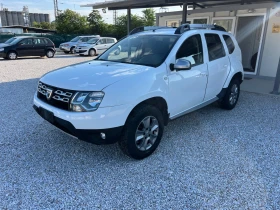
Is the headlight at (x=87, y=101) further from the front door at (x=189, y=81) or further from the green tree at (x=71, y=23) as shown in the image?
the green tree at (x=71, y=23)

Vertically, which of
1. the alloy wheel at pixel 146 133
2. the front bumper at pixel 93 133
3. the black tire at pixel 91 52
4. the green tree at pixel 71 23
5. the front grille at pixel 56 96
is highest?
the green tree at pixel 71 23

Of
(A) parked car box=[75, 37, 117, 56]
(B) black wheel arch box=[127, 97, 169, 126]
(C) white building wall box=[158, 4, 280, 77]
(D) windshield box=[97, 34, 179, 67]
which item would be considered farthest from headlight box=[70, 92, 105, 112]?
(A) parked car box=[75, 37, 117, 56]

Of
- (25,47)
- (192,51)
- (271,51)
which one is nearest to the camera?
(192,51)

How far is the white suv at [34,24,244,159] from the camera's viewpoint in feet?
8.70

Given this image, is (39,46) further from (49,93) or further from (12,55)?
(49,93)

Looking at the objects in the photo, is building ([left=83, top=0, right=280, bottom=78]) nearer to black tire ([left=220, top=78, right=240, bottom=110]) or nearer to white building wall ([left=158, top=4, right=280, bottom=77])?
white building wall ([left=158, top=4, right=280, bottom=77])

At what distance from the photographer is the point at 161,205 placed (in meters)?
2.36

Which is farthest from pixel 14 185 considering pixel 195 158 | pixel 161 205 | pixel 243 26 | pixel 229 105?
pixel 243 26

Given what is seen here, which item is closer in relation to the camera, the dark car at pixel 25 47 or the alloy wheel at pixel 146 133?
the alloy wheel at pixel 146 133

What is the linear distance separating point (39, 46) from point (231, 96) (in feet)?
48.2

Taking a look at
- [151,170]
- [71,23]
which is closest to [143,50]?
[151,170]

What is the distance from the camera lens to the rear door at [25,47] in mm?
14914

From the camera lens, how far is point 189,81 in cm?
364

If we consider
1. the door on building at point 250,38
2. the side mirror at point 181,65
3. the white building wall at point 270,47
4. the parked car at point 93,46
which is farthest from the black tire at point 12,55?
the side mirror at point 181,65
